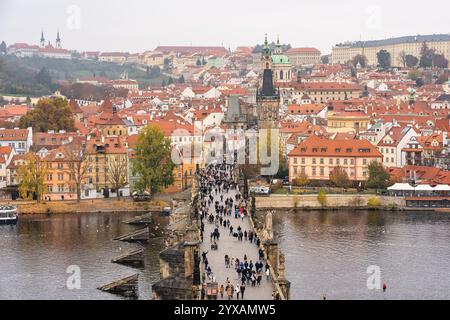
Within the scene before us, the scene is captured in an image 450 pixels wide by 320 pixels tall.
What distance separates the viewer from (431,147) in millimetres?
45531

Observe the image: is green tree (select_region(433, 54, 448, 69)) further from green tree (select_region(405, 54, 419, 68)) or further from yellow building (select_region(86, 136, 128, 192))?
yellow building (select_region(86, 136, 128, 192))

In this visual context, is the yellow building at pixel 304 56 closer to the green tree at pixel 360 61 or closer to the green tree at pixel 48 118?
the green tree at pixel 360 61

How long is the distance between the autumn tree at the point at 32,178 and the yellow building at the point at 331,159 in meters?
10.9

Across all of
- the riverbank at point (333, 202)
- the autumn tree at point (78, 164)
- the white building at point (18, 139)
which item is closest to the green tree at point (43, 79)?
the white building at point (18, 139)

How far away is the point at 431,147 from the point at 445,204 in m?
6.85

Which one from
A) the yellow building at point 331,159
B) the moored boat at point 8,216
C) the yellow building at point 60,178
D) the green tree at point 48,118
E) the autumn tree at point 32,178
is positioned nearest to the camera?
the moored boat at point 8,216

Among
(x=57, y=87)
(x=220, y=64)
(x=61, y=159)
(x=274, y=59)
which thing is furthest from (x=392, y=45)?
(x=61, y=159)

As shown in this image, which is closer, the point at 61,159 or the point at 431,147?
the point at 61,159

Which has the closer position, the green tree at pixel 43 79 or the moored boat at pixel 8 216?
the moored boat at pixel 8 216

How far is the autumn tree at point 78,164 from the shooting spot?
39.3 m

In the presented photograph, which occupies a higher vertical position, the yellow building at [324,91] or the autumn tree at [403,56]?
the autumn tree at [403,56]

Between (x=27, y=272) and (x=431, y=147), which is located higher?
(x=431, y=147)

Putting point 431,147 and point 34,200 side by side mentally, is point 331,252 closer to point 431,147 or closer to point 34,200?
point 34,200
